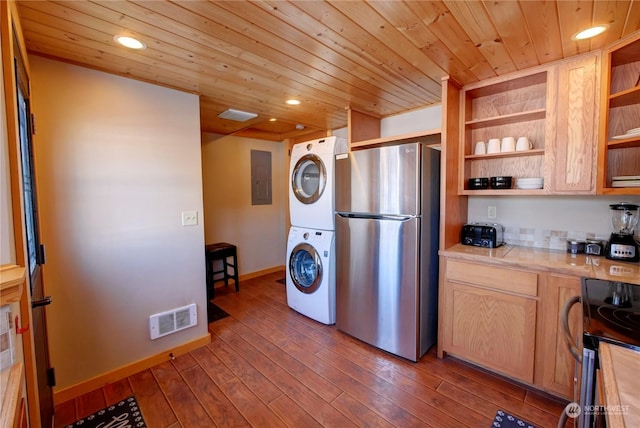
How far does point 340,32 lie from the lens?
151 centimetres

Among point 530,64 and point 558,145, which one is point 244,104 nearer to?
point 530,64

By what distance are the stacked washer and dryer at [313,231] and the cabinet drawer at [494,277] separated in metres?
1.08

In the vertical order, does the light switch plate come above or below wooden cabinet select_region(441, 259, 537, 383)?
above

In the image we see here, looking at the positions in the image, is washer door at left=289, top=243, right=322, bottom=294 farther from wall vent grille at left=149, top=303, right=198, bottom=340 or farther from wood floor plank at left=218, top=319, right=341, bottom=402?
wall vent grille at left=149, top=303, right=198, bottom=340

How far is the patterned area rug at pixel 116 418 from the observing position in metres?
1.63

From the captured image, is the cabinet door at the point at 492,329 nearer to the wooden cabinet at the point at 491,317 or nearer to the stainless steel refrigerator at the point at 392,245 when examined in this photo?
the wooden cabinet at the point at 491,317

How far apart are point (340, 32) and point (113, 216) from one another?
75.5 inches

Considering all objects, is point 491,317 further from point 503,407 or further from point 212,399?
point 212,399

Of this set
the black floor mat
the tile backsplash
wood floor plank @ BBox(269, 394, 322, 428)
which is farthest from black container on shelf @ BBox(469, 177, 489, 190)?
the black floor mat

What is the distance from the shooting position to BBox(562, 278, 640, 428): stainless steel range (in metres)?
0.88

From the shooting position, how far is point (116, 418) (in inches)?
66.2

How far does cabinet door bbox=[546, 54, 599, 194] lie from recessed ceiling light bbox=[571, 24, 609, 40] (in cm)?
27

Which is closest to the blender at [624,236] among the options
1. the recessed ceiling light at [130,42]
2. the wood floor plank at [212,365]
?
the wood floor plank at [212,365]

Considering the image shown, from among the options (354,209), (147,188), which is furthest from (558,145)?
(147,188)
